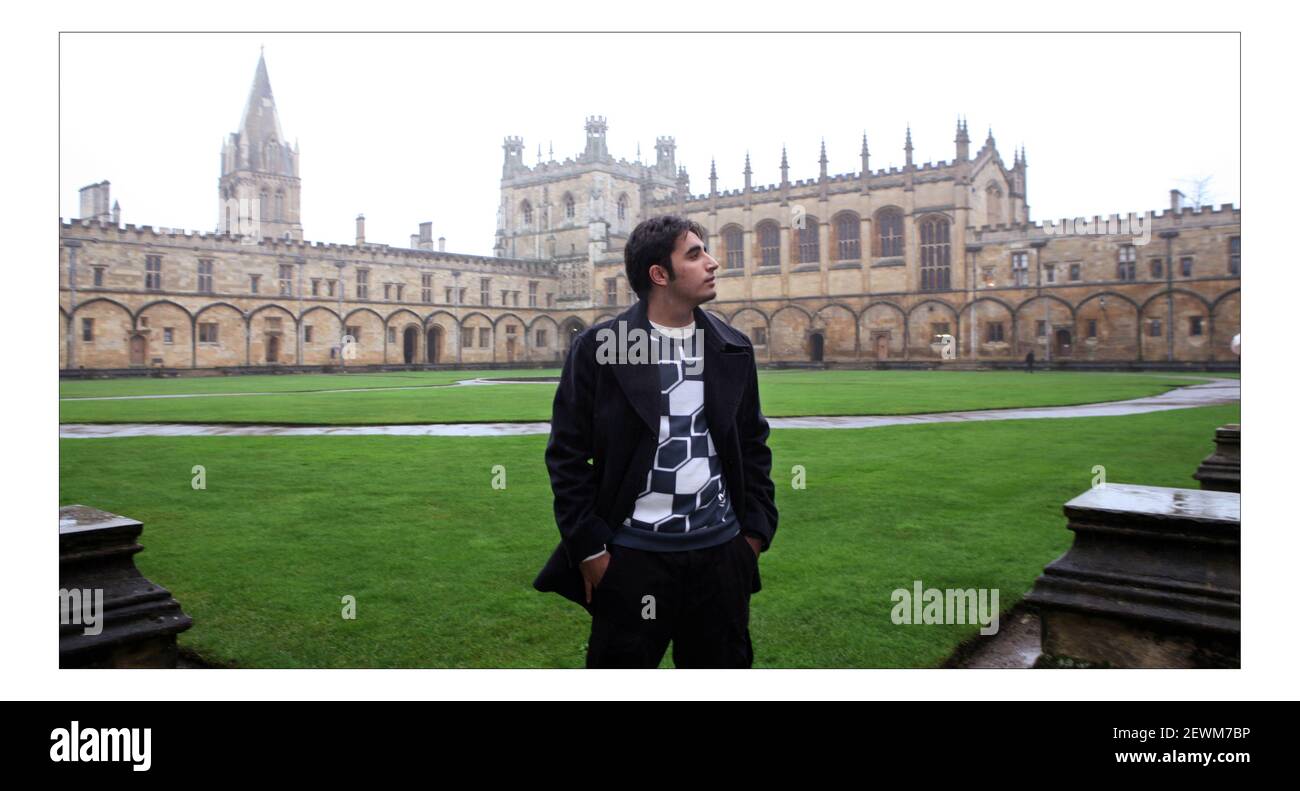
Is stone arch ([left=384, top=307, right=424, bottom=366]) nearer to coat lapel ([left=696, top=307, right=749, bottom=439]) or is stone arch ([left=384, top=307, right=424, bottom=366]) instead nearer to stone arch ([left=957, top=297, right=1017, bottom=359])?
stone arch ([left=957, top=297, right=1017, bottom=359])

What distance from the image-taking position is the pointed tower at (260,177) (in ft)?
244

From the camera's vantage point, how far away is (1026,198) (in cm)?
5625

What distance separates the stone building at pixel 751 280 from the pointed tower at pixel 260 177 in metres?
16.8

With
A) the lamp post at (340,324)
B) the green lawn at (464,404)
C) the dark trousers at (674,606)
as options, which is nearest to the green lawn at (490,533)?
the dark trousers at (674,606)

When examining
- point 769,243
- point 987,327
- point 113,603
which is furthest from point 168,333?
point 113,603

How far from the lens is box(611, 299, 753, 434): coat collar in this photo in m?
2.72

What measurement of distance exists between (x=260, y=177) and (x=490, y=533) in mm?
77284

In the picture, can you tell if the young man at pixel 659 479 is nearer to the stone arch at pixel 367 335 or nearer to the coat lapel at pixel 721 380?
the coat lapel at pixel 721 380

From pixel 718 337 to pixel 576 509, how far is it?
0.69 m

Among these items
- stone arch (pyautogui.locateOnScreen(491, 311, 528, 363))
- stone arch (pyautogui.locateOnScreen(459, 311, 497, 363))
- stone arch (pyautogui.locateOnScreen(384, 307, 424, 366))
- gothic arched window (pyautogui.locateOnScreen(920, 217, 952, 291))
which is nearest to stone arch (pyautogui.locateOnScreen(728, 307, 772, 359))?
gothic arched window (pyautogui.locateOnScreen(920, 217, 952, 291))

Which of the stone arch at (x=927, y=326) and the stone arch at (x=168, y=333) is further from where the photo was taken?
the stone arch at (x=927, y=326)

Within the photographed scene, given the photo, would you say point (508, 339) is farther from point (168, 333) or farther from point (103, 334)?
point (103, 334)
